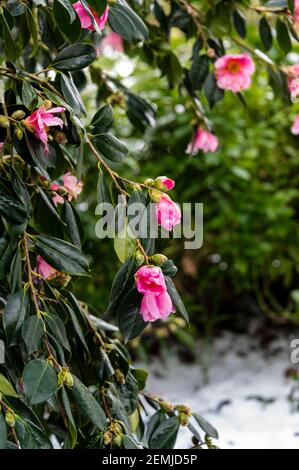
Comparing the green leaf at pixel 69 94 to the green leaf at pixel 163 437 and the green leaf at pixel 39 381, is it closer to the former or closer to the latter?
the green leaf at pixel 39 381

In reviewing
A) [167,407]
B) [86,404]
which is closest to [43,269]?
[86,404]

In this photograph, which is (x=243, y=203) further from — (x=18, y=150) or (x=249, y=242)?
(x=18, y=150)

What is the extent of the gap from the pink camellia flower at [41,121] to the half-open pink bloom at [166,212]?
0.52 ft

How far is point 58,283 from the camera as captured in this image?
96 cm

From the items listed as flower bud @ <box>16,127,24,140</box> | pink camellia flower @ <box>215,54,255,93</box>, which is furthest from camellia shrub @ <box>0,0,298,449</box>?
pink camellia flower @ <box>215,54,255,93</box>

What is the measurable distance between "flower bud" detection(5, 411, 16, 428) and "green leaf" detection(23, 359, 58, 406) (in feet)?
0.13

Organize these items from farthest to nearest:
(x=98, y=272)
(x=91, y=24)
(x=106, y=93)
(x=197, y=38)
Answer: (x=98, y=272), (x=106, y=93), (x=197, y=38), (x=91, y=24)

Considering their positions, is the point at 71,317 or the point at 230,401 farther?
the point at 230,401

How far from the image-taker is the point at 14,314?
81 cm

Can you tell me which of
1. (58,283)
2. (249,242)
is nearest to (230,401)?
(249,242)

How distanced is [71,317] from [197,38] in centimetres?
64

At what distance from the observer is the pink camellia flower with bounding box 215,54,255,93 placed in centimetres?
122

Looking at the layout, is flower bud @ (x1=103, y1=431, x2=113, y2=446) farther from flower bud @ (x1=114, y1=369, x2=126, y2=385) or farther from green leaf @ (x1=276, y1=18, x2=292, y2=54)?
green leaf @ (x1=276, y1=18, x2=292, y2=54)

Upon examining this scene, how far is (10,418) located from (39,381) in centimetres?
5
